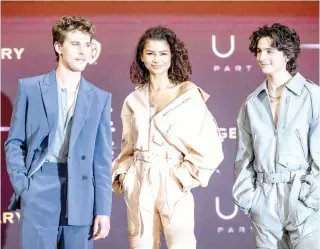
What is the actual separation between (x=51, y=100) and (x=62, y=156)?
26 centimetres

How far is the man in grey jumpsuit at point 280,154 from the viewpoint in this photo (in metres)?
3.25

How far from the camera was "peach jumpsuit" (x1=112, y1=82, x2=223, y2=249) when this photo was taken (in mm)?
3436

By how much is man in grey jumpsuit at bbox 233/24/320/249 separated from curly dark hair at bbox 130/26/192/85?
42 centimetres

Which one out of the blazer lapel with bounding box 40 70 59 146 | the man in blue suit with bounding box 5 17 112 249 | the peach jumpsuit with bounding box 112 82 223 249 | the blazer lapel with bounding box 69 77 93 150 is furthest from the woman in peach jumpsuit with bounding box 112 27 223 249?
the blazer lapel with bounding box 40 70 59 146

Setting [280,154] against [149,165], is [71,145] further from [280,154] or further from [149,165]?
[280,154]

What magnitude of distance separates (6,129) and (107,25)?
965 millimetres

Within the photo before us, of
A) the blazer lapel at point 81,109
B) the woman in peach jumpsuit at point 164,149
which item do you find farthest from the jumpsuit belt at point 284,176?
→ the blazer lapel at point 81,109

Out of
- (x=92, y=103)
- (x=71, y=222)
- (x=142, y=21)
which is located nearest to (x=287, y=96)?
(x=92, y=103)

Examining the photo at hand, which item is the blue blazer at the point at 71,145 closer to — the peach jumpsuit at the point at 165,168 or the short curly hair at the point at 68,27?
the short curly hair at the point at 68,27

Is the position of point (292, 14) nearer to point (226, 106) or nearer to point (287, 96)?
point (226, 106)

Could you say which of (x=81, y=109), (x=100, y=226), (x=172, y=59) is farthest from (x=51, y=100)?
(x=172, y=59)

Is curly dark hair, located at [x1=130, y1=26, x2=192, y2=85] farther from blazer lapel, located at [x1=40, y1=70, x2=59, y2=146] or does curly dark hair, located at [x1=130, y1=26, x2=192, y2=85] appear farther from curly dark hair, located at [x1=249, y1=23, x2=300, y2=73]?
blazer lapel, located at [x1=40, y1=70, x2=59, y2=146]

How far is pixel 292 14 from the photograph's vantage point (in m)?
4.66

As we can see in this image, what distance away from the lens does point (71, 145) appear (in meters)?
3.06
